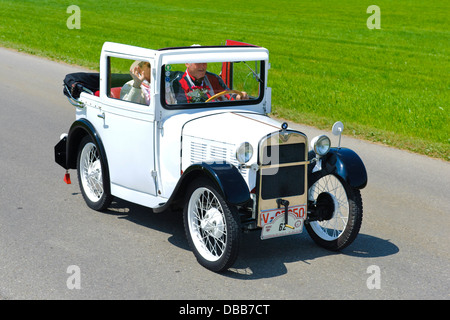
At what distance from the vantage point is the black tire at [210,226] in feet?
17.7

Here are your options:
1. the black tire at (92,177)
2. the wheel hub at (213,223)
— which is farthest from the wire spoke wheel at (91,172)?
the wheel hub at (213,223)

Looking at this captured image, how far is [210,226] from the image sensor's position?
5.66 meters

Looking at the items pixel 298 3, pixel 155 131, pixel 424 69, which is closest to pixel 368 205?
pixel 155 131

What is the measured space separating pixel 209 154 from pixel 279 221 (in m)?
0.86

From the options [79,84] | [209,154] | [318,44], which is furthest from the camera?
[318,44]

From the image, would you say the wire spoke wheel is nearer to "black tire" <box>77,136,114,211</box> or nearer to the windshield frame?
"black tire" <box>77,136,114,211</box>

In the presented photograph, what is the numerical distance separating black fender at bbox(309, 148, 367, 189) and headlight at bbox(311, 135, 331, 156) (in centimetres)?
14

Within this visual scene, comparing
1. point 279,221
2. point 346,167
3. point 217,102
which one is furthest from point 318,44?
point 279,221

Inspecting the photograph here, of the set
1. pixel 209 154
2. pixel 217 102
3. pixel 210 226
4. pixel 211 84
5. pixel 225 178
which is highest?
pixel 211 84

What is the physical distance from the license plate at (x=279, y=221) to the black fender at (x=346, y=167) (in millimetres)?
526

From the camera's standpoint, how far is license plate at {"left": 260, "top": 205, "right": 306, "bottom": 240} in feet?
18.3

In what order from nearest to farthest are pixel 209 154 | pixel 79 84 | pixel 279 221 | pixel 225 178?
pixel 225 178
pixel 279 221
pixel 209 154
pixel 79 84

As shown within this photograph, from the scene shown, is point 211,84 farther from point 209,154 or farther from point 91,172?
point 91,172

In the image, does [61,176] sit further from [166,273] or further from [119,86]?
[166,273]
